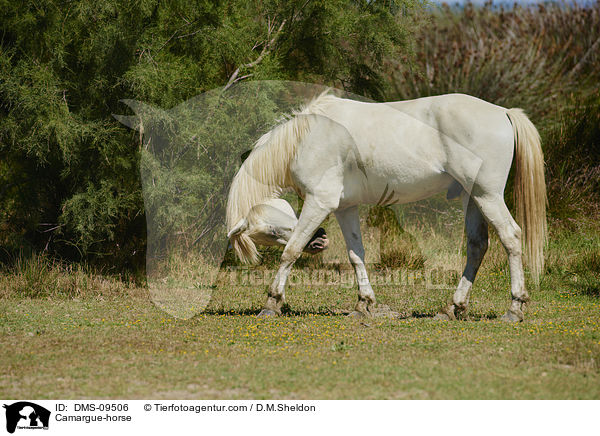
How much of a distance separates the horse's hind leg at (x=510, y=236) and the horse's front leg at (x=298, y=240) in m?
1.58

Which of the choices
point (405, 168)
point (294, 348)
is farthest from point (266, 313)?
point (405, 168)

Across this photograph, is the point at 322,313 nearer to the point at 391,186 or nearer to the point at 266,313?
the point at 266,313

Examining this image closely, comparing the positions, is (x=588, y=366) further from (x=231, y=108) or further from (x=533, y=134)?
(x=231, y=108)

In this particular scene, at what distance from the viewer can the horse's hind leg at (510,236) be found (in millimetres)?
6438

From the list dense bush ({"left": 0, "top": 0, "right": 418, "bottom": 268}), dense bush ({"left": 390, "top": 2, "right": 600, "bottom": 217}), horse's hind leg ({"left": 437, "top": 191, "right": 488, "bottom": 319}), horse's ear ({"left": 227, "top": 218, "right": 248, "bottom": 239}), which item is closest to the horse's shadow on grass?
horse's hind leg ({"left": 437, "top": 191, "right": 488, "bottom": 319})

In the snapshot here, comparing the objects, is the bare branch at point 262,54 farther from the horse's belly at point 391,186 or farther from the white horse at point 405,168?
the horse's belly at point 391,186

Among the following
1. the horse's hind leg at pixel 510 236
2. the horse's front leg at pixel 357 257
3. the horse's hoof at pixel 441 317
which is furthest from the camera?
the horse's front leg at pixel 357 257

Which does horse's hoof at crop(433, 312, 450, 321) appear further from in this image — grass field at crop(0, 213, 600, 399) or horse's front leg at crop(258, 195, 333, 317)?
horse's front leg at crop(258, 195, 333, 317)

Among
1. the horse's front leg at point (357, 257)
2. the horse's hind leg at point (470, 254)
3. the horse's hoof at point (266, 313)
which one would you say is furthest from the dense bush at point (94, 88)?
the horse's hind leg at point (470, 254)

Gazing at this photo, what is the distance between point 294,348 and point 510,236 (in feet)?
8.40

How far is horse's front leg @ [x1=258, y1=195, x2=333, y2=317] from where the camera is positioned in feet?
21.9

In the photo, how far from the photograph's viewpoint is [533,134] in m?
6.59

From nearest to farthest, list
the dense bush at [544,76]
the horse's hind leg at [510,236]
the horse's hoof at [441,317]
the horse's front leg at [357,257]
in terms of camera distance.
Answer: the horse's hind leg at [510,236] < the horse's hoof at [441,317] < the horse's front leg at [357,257] < the dense bush at [544,76]
